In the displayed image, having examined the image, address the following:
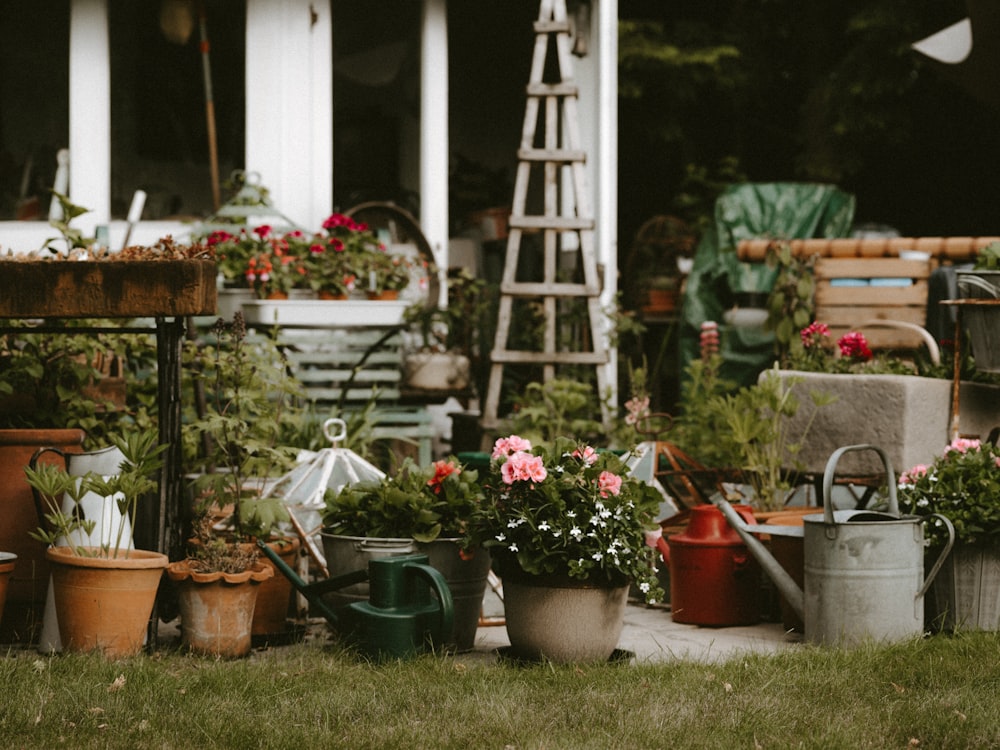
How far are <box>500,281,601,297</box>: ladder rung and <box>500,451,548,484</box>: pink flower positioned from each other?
3526 mm

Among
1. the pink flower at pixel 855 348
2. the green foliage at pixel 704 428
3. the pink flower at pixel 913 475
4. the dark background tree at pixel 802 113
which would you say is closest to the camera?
the pink flower at pixel 913 475

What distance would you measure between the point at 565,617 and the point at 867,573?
102cm

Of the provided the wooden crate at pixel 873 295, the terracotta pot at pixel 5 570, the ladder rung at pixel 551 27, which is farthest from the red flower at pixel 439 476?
the ladder rung at pixel 551 27

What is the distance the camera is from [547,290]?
7766 millimetres

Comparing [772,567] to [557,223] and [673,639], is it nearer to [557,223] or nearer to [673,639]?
[673,639]

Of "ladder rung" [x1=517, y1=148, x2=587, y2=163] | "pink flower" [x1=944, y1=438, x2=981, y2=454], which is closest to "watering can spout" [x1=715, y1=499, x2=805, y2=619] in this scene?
"pink flower" [x1=944, y1=438, x2=981, y2=454]

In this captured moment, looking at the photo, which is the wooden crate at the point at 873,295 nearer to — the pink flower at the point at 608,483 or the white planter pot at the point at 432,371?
the white planter pot at the point at 432,371

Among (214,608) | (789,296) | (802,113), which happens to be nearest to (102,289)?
(214,608)

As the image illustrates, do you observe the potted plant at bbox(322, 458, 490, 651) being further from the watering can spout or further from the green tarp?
the green tarp

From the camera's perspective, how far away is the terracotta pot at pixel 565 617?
4.25m

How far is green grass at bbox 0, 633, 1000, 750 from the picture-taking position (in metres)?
3.44

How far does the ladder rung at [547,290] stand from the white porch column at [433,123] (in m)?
0.52

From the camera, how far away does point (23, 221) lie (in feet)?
25.2

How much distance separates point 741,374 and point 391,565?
5.18 m
